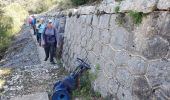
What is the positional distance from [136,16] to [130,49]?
A: 21.6 inches

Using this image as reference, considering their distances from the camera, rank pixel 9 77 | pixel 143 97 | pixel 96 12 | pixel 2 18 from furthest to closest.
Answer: pixel 2 18 < pixel 9 77 < pixel 96 12 < pixel 143 97

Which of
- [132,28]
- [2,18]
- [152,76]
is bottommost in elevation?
[2,18]

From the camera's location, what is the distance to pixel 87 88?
732 cm

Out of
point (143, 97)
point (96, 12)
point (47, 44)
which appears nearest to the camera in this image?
point (143, 97)

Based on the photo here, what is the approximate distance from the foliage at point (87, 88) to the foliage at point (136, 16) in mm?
2003

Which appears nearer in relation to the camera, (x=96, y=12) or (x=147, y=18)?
(x=147, y=18)

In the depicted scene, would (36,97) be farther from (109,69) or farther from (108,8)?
(108,8)

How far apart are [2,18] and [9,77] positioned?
77.7 ft

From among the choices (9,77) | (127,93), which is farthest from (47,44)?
(127,93)

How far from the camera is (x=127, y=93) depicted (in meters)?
5.10

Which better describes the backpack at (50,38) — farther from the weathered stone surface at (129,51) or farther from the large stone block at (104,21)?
the large stone block at (104,21)

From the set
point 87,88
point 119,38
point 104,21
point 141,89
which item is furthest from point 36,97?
point 141,89

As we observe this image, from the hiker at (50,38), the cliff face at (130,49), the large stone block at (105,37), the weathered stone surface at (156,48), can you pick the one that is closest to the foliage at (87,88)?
the cliff face at (130,49)

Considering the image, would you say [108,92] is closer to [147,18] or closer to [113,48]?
[113,48]
